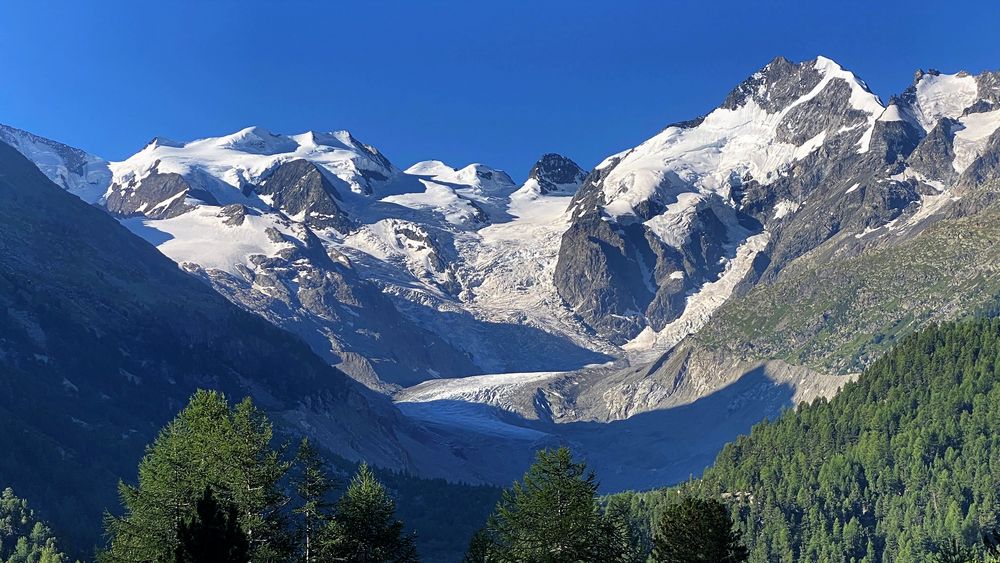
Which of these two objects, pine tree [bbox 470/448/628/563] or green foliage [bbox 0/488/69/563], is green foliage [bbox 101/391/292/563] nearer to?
pine tree [bbox 470/448/628/563]

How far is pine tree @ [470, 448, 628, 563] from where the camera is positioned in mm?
79438

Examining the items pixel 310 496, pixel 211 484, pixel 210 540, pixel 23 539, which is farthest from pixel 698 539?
pixel 23 539

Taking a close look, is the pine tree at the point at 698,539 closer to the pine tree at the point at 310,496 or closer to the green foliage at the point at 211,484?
the pine tree at the point at 310,496

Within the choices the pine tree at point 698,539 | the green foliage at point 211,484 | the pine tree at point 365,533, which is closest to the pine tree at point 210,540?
the green foliage at point 211,484

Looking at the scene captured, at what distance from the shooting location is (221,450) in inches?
2997

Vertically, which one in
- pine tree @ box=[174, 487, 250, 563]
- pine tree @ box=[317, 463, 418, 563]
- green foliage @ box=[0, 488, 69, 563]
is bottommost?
pine tree @ box=[174, 487, 250, 563]

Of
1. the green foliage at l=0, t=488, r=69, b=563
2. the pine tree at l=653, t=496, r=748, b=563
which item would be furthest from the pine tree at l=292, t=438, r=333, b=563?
the green foliage at l=0, t=488, r=69, b=563

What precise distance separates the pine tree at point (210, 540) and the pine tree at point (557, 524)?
24.7 metres

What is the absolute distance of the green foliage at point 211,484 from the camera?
247 feet

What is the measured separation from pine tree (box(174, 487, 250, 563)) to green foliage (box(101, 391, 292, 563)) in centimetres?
1436

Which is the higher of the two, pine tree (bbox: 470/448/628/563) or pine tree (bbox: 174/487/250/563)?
pine tree (bbox: 470/448/628/563)

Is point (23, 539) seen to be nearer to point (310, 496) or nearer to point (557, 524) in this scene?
point (310, 496)

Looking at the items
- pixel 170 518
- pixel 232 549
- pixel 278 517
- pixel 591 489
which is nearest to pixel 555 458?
pixel 591 489

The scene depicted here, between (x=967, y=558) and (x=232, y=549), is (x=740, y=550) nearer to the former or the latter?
(x=967, y=558)
